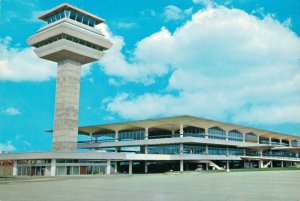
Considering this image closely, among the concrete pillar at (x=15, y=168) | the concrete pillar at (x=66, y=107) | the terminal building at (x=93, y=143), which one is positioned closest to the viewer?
the terminal building at (x=93, y=143)

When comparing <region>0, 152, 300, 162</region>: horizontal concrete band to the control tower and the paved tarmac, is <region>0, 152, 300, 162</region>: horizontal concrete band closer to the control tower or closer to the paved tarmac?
the control tower

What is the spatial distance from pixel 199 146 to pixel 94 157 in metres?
26.3

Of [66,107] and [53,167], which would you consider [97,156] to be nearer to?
[53,167]

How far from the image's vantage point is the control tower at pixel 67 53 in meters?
65.2

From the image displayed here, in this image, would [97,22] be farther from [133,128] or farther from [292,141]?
[292,141]

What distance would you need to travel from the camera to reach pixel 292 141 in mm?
124625

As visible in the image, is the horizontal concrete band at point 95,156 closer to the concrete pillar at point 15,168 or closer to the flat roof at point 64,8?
the concrete pillar at point 15,168

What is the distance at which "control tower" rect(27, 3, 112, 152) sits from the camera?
65.2m

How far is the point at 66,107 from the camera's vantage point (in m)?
65.6

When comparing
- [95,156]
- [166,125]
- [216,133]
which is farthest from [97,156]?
[216,133]

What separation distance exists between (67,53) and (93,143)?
3157 cm

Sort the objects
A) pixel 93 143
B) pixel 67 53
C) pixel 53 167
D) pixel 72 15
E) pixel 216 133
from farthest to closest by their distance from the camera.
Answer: pixel 93 143, pixel 216 133, pixel 72 15, pixel 67 53, pixel 53 167

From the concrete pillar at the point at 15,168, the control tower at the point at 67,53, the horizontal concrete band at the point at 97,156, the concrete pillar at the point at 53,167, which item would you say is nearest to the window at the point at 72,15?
the control tower at the point at 67,53

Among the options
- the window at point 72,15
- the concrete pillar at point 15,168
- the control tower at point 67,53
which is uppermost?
the window at point 72,15
